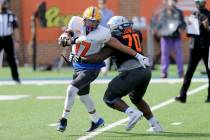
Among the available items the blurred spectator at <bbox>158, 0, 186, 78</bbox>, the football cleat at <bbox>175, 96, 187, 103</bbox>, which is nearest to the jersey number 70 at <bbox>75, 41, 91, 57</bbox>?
the football cleat at <bbox>175, 96, 187, 103</bbox>

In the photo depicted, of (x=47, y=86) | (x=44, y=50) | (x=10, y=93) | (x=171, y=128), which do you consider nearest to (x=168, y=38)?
(x=47, y=86)

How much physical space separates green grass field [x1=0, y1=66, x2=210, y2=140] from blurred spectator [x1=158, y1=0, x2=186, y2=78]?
2.39 metres

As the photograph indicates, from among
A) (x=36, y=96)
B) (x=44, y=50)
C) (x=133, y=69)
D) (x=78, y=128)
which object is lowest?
(x=44, y=50)

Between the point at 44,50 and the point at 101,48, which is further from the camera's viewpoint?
the point at 44,50

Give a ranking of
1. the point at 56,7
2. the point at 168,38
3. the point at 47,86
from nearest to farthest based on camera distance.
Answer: the point at 47,86 → the point at 168,38 → the point at 56,7

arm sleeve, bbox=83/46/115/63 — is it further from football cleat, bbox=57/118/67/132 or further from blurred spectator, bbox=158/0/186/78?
blurred spectator, bbox=158/0/186/78

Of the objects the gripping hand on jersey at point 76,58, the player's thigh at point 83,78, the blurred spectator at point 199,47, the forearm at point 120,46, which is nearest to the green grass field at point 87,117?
the blurred spectator at point 199,47

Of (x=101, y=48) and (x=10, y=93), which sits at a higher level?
(x=101, y=48)

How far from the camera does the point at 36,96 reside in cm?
1594

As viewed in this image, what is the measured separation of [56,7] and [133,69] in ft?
51.3

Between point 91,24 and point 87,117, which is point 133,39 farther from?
point 87,117

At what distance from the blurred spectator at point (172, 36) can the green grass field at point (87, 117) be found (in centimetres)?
239

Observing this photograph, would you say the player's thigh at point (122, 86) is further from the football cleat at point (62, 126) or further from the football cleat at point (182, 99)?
the football cleat at point (182, 99)

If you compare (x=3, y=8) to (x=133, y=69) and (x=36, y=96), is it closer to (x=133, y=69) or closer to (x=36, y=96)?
(x=36, y=96)
